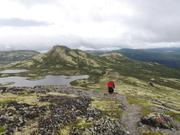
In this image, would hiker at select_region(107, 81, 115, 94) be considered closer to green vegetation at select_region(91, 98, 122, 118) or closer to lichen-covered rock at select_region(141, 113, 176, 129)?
green vegetation at select_region(91, 98, 122, 118)

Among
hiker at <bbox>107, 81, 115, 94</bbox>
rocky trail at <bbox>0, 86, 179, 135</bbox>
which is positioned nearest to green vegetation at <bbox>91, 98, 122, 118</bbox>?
rocky trail at <bbox>0, 86, 179, 135</bbox>

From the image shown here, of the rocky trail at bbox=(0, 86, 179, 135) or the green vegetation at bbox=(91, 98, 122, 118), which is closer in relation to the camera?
the rocky trail at bbox=(0, 86, 179, 135)

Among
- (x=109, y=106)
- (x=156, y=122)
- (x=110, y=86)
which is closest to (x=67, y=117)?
(x=109, y=106)

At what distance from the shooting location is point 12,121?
50812 millimetres

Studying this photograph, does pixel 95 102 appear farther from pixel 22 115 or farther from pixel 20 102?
pixel 22 115

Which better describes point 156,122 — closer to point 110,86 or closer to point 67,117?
point 67,117

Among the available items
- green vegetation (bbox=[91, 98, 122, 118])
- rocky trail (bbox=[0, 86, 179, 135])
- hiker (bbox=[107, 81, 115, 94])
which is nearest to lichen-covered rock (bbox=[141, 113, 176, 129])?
rocky trail (bbox=[0, 86, 179, 135])

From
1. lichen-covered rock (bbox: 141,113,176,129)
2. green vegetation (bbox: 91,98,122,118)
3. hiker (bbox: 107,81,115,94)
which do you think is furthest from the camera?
hiker (bbox: 107,81,115,94)

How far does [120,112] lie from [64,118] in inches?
677

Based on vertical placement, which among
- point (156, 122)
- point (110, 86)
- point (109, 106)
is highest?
point (110, 86)

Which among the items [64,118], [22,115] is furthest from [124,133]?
[22,115]

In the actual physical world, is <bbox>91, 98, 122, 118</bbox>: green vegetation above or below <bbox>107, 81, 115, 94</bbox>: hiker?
below

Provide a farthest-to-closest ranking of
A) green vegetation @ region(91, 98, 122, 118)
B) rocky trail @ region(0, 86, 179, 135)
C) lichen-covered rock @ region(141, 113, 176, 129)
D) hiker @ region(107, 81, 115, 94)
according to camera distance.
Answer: hiker @ region(107, 81, 115, 94) → green vegetation @ region(91, 98, 122, 118) → lichen-covered rock @ region(141, 113, 176, 129) → rocky trail @ region(0, 86, 179, 135)

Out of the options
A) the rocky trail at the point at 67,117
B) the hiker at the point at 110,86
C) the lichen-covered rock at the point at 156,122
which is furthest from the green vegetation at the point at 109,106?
the hiker at the point at 110,86
